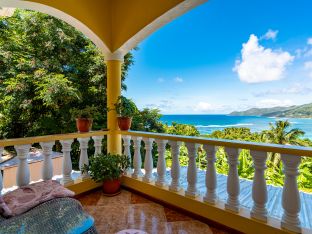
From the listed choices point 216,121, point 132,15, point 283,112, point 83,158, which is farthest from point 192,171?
point 216,121

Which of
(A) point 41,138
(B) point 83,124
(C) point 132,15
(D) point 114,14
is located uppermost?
(D) point 114,14

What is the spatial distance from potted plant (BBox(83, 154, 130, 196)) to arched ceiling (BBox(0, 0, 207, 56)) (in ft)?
4.60

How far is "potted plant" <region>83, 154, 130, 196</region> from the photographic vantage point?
8.09 ft

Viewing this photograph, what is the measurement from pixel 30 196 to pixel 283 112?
96.4 ft

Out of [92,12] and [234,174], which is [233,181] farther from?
[92,12]

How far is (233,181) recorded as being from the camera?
1.78 meters

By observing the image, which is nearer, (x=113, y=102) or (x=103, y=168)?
(x=103, y=168)

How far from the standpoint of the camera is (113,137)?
2879 millimetres

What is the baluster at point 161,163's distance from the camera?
2.32m

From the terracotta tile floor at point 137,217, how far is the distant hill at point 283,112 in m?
25.3

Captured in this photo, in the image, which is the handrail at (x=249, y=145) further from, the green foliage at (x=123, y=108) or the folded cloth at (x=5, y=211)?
the folded cloth at (x=5, y=211)

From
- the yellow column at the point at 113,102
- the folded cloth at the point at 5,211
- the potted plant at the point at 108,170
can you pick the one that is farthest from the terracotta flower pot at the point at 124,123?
the folded cloth at the point at 5,211

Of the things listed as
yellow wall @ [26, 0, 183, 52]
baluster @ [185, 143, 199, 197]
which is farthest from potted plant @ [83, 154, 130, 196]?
yellow wall @ [26, 0, 183, 52]

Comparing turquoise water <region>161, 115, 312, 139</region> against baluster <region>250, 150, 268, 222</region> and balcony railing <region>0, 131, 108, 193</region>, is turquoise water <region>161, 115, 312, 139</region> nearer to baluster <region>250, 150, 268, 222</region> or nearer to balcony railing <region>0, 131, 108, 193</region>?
balcony railing <region>0, 131, 108, 193</region>
